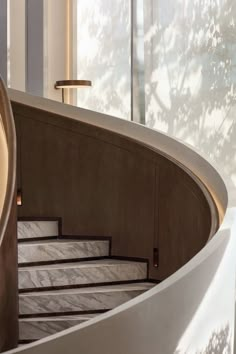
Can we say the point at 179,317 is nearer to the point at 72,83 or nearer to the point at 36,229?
the point at 36,229

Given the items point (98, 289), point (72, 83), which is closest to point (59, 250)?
point (98, 289)

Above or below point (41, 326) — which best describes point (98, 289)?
above

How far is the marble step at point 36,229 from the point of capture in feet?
17.0

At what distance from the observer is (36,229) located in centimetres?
530

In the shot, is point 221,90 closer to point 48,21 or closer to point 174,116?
point 174,116

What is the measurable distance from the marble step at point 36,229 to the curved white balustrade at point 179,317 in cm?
150

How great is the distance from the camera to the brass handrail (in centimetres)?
367

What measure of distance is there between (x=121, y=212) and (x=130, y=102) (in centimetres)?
220

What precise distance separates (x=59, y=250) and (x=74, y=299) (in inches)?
20.8

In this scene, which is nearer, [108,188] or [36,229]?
[36,229]

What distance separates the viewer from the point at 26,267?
489 cm

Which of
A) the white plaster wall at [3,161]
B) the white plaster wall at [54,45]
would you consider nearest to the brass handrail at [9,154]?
the white plaster wall at [3,161]

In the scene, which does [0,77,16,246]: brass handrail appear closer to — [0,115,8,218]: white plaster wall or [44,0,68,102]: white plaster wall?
[0,115,8,218]: white plaster wall

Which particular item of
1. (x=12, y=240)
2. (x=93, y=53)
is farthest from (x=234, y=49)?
(x=12, y=240)
